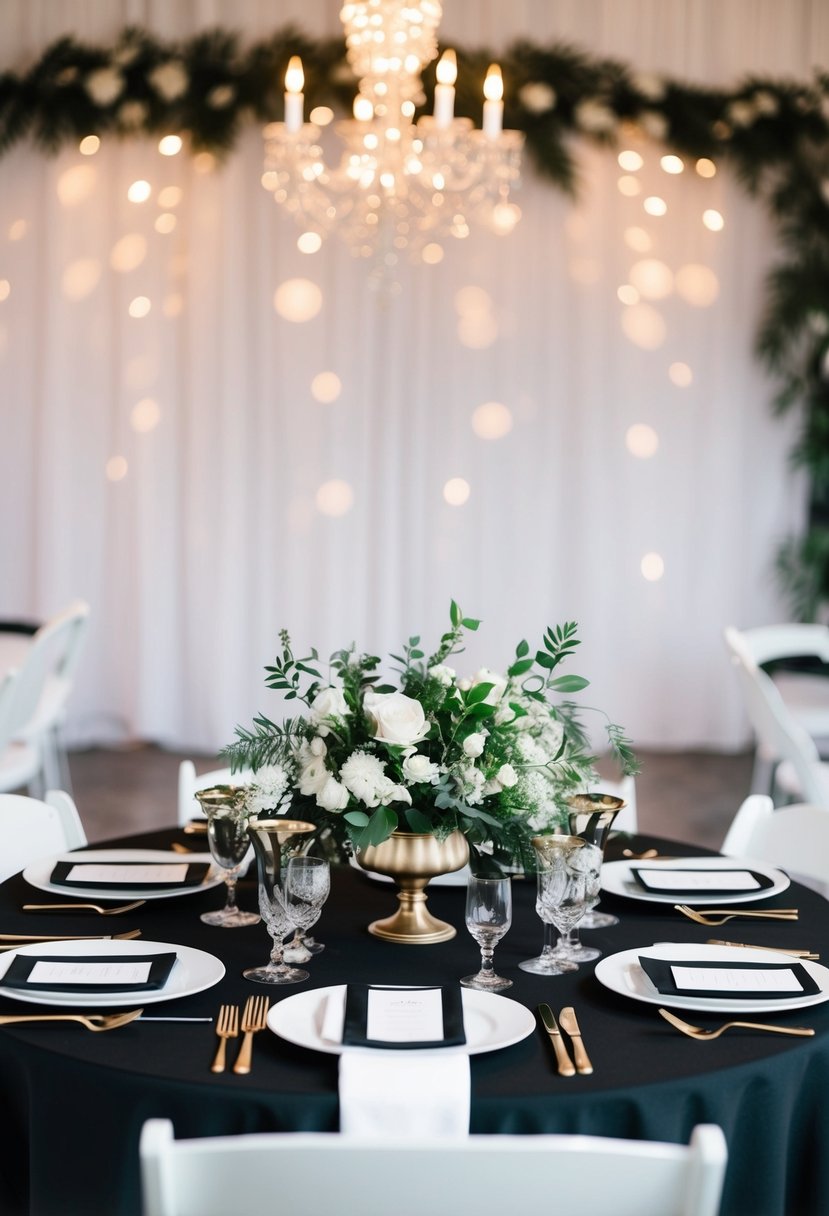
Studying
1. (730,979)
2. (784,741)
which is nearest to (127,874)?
(730,979)

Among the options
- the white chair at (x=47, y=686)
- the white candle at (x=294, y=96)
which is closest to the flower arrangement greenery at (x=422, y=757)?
the white chair at (x=47, y=686)

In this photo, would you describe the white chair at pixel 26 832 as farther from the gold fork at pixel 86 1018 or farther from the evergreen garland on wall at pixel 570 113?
the evergreen garland on wall at pixel 570 113

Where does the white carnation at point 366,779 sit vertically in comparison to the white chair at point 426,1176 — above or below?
above

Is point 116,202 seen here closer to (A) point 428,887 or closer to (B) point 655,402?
(B) point 655,402

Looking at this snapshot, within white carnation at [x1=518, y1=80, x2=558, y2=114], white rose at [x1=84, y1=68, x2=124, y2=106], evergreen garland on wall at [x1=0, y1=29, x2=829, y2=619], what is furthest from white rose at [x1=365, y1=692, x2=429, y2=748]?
white rose at [x1=84, y1=68, x2=124, y2=106]

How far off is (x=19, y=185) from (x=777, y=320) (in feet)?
11.9

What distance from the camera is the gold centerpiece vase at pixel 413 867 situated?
191cm

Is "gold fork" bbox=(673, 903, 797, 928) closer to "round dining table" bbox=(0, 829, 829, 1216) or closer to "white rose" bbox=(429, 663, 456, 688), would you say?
"round dining table" bbox=(0, 829, 829, 1216)

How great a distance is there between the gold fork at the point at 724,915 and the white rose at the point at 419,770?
0.52 m

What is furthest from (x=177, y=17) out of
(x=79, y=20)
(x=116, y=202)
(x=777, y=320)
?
(x=777, y=320)

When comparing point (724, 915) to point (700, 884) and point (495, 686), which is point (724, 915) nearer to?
point (700, 884)

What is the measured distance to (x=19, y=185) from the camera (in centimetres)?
615

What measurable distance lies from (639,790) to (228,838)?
3.86 meters

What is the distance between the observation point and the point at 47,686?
15.1ft
